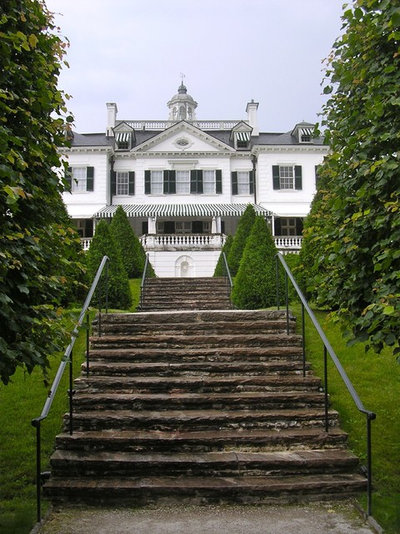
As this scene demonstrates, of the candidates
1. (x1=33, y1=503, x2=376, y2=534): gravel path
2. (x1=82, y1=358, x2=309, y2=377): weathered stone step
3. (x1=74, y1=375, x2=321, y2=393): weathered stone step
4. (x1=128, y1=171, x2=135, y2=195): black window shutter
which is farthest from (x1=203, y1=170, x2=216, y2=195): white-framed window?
(x1=33, y1=503, x2=376, y2=534): gravel path

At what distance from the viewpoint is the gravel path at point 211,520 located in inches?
171

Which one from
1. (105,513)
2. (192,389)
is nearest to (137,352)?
(192,389)

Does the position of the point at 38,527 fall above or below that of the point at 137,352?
below

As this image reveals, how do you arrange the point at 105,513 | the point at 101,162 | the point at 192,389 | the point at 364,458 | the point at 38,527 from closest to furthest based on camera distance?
the point at 38,527
the point at 105,513
the point at 364,458
the point at 192,389
the point at 101,162

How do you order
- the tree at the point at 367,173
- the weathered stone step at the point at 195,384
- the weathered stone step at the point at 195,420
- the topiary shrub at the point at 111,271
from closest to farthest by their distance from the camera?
the tree at the point at 367,173, the weathered stone step at the point at 195,420, the weathered stone step at the point at 195,384, the topiary shrub at the point at 111,271

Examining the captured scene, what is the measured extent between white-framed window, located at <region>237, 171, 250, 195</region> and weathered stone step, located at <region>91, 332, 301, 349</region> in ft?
83.3

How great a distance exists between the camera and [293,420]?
5.99m

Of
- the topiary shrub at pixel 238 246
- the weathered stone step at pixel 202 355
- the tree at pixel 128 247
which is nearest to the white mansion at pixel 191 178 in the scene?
the tree at pixel 128 247

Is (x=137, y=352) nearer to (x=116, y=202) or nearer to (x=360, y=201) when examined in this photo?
(x=360, y=201)

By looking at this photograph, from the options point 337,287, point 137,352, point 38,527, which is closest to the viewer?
point 38,527

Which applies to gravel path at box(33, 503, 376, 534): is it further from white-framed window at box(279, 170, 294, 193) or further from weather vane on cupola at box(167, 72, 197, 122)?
weather vane on cupola at box(167, 72, 197, 122)

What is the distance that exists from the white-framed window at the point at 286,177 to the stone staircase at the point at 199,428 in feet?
82.8

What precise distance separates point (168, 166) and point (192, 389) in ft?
87.8

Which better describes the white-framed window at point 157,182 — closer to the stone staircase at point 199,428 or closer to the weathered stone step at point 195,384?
the stone staircase at point 199,428
